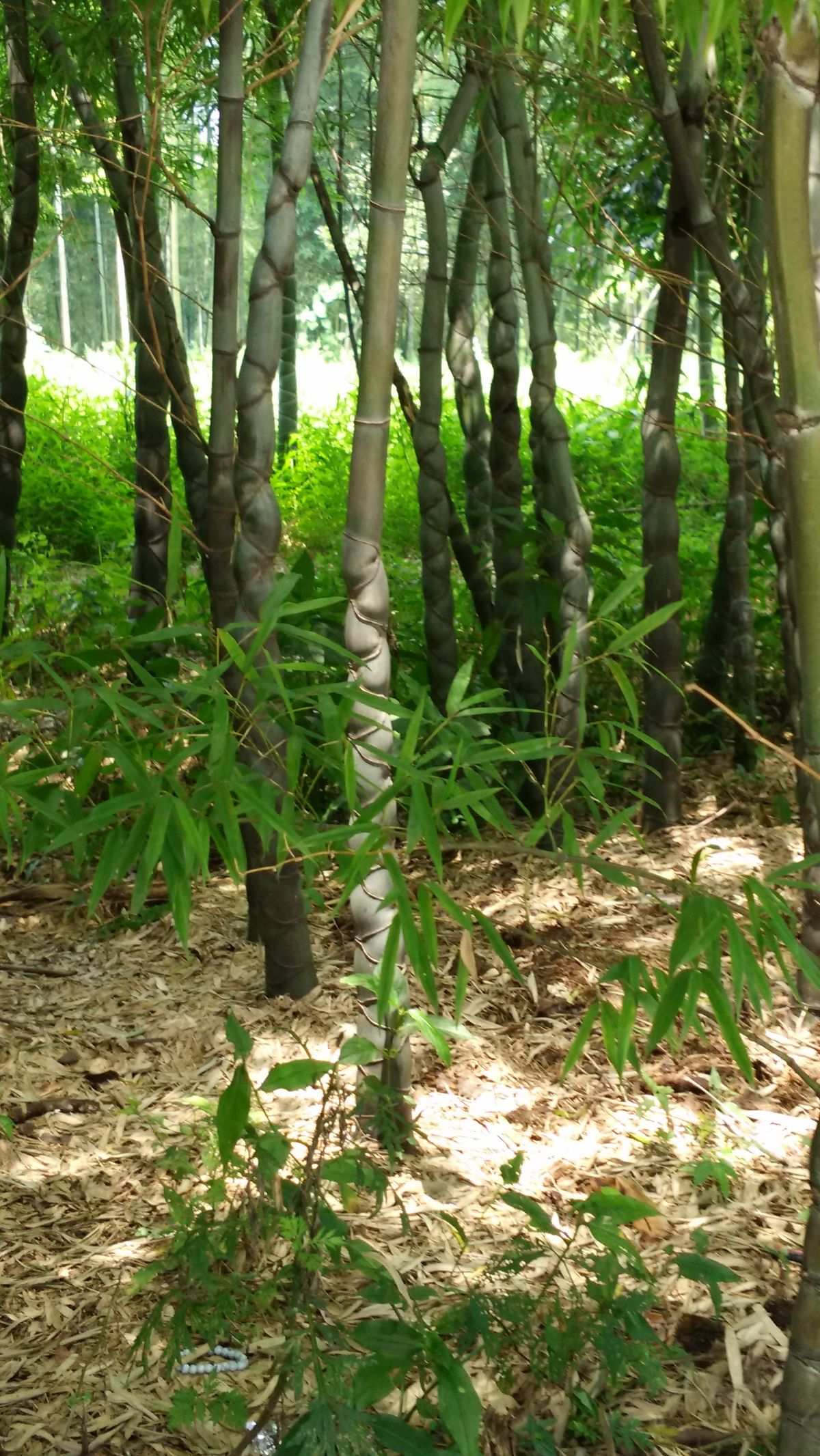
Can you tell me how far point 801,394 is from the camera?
3.29ft

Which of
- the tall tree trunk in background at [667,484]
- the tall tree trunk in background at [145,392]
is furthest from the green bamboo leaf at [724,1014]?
the tall tree trunk in background at [145,392]

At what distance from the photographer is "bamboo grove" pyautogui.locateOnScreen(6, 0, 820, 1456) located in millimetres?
1147

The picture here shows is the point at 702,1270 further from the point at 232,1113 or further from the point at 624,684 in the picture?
the point at 624,684

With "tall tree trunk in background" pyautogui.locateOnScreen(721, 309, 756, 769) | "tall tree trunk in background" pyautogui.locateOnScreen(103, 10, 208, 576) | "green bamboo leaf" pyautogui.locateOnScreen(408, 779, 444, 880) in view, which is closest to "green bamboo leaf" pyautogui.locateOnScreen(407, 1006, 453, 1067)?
"green bamboo leaf" pyautogui.locateOnScreen(408, 779, 444, 880)

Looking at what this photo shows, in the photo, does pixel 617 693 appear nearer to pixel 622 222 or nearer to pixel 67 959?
pixel 67 959

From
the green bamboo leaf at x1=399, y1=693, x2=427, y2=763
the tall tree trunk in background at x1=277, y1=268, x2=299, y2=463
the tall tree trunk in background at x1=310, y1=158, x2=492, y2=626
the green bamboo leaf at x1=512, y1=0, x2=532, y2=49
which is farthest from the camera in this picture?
the tall tree trunk in background at x1=277, y1=268, x2=299, y2=463

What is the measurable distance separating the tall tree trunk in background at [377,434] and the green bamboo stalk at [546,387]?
36.0 inches

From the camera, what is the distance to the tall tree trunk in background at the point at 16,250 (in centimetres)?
284

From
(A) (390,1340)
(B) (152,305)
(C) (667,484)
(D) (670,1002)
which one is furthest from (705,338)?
(A) (390,1340)

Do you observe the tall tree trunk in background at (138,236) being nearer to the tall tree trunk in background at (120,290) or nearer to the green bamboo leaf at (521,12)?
the tall tree trunk in background at (120,290)

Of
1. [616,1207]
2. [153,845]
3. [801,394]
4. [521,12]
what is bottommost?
[616,1207]

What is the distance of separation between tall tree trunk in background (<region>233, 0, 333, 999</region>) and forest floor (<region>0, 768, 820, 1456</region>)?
35cm

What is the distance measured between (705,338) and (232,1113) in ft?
15.7

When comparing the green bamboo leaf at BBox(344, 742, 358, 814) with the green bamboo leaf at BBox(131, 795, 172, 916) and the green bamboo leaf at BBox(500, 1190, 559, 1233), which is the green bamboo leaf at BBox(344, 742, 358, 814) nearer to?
the green bamboo leaf at BBox(131, 795, 172, 916)
